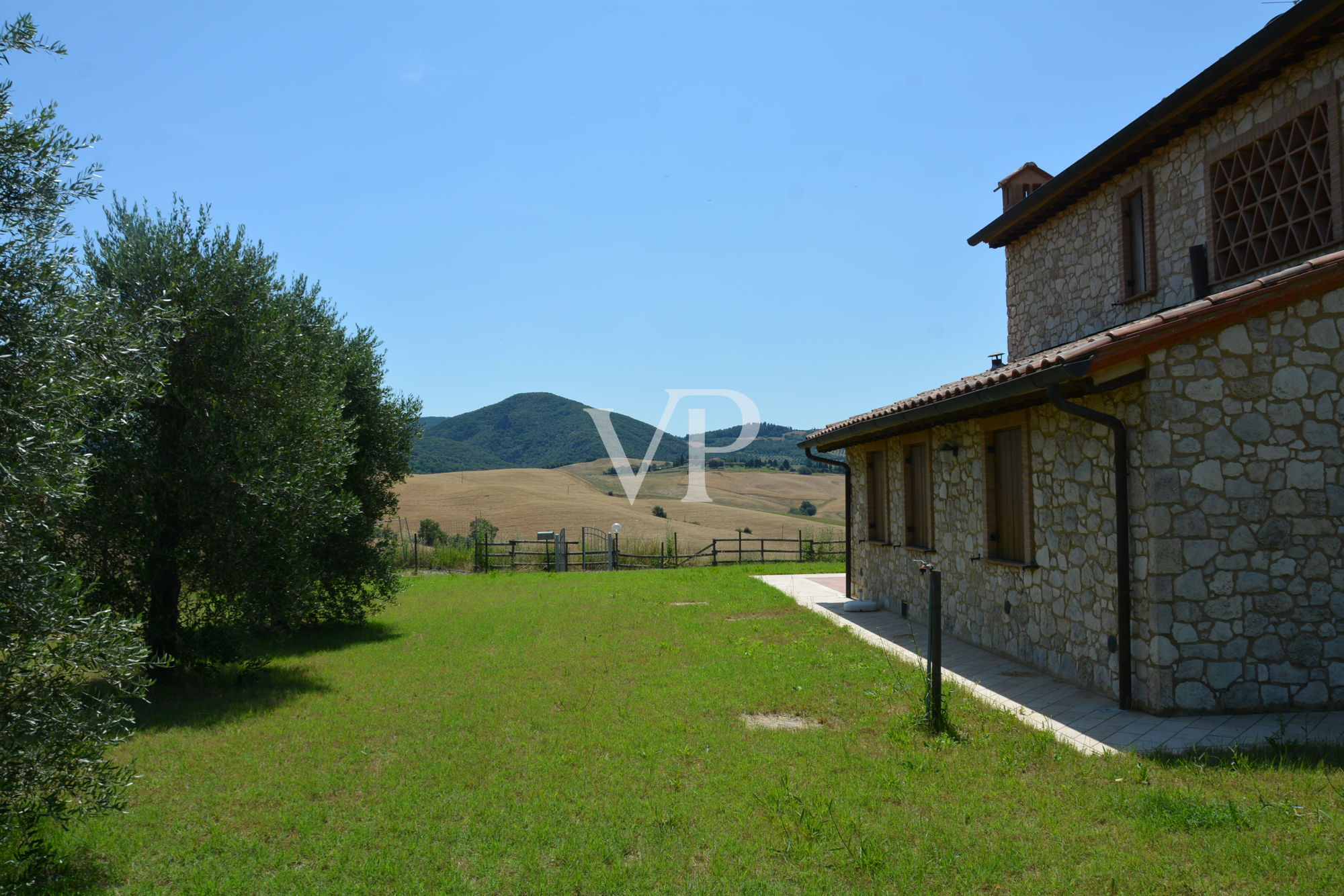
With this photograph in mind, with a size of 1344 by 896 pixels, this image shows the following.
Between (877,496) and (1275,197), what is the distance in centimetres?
716

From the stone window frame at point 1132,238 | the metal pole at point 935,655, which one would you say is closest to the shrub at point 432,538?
the stone window frame at point 1132,238

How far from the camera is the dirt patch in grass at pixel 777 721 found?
6.60 m

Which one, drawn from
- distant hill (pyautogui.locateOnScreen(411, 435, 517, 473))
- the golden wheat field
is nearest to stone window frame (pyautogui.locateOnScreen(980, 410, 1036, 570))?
the golden wheat field

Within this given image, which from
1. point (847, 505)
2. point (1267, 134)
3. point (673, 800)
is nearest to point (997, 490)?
point (1267, 134)

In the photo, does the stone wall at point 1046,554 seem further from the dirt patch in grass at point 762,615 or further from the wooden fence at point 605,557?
the wooden fence at point 605,557

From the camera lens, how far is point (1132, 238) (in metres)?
10.1

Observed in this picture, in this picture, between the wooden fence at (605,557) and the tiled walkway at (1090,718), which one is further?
the wooden fence at (605,557)

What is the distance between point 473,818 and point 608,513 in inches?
1599

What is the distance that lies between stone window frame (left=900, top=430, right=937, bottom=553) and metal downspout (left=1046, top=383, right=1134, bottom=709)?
4645 millimetres

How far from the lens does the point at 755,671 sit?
8.66 meters

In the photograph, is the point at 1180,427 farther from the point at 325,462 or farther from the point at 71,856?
the point at 325,462

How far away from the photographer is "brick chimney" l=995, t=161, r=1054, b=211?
13465mm

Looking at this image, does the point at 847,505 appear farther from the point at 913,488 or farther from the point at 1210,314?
the point at 1210,314

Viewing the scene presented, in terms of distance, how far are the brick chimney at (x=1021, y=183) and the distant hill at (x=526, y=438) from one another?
7207 centimetres
